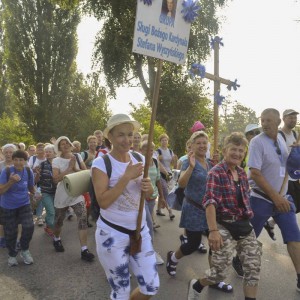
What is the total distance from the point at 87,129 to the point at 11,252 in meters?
18.7

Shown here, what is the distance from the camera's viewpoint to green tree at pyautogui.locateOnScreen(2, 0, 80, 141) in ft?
80.4

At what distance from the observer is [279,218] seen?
3641 mm

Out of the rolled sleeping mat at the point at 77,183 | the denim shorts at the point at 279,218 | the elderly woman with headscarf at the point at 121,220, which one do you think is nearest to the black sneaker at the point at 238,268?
the denim shorts at the point at 279,218

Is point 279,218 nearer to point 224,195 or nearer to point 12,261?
point 224,195

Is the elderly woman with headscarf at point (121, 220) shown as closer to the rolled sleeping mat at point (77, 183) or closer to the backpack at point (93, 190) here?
the backpack at point (93, 190)

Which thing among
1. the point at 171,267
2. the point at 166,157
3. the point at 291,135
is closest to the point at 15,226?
the point at 171,267

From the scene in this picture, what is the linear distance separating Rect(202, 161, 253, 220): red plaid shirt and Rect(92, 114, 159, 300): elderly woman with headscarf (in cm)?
66

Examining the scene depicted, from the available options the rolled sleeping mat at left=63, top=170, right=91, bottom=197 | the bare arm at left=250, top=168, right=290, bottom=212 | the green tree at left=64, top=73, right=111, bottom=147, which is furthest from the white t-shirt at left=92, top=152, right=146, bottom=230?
the green tree at left=64, top=73, right=111, bottom=147

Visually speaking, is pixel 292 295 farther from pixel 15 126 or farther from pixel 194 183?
pixel 15 126

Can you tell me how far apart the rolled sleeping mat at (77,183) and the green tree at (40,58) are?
75.2 feet

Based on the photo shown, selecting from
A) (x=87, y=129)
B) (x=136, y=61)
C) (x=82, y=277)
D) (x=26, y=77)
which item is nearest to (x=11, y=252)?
(x=82, y=277)

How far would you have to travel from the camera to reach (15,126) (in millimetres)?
23672

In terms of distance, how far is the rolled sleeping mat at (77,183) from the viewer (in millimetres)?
2725

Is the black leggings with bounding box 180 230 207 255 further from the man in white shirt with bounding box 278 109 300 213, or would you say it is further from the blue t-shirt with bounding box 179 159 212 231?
the man in white shirt with bounding box 278 109 300 213
